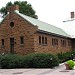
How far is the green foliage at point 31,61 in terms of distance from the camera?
2852cm

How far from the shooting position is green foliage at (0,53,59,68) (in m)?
28.5

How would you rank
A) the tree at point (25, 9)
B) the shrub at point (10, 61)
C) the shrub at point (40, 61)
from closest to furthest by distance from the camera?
the shrub at point (40, 61)
the shrub at point (10, 61)
the tree at point (25, 9)

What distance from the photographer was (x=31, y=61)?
1155 inches

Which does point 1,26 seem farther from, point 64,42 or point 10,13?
point 64,42

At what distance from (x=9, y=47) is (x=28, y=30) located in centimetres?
430

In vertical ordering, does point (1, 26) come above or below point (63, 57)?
above

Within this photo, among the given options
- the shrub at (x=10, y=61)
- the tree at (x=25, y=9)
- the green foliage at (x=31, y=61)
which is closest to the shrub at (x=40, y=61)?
the green foliage at (x=31, y=61)

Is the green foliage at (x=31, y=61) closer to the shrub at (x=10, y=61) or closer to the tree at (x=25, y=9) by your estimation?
the shrub at (x=10, y=61)

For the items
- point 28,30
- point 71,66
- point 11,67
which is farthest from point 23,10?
point 71,66

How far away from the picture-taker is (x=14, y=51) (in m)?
35.4

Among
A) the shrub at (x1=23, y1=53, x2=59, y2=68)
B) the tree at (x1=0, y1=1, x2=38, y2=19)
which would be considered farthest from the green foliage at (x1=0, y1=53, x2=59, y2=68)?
the tree at (x1=0, y1=1, x2=38, y2=19)

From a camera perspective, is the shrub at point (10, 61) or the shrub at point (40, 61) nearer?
the shrub at point (40, 61)

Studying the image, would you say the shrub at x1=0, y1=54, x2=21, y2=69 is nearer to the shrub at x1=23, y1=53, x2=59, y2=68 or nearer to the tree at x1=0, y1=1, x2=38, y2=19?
the shrub at x1=23, y1=53, x2=59, y2=68

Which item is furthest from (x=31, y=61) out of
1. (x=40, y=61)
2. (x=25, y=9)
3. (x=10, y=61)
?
(x=25, y=9)
